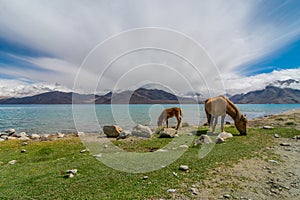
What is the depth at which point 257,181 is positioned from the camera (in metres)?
6.70

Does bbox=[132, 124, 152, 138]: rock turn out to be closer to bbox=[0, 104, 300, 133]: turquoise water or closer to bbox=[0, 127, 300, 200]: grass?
bbox=[0, 104, 300, 133]: turquoise water

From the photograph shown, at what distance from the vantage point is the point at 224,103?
1662 centimetres

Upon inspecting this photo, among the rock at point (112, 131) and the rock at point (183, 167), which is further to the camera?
the rock at point (112, 131)

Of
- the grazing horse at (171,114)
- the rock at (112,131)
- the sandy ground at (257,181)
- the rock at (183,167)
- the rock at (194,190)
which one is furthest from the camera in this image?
the rock at (112,131)

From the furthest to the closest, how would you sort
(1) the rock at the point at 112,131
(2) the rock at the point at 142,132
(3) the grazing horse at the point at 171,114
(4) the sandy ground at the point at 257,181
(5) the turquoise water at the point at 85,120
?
(5) the turquoise water at the point at 85,120
(1) the rock at the point at 112,131
(3) the grazing horse at the point at 171,114
(2) the rock at the point at 142,132
(4) the sandy ground at the point at 257,181

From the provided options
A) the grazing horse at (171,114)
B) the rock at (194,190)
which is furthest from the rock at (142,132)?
the rock at (194,190)

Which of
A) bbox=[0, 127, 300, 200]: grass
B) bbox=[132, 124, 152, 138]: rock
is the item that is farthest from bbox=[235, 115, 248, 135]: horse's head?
bbox=[132, 124, 152, 138]: rock

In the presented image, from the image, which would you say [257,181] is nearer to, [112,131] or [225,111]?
[225,111]

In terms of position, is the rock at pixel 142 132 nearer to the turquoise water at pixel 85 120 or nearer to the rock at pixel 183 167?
the turquoise water at pixel 85 120

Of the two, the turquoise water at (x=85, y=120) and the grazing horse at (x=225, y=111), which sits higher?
the grazing horse at (x=225, y=111)

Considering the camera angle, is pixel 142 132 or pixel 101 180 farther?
pixel 142 132

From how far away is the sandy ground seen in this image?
579cm

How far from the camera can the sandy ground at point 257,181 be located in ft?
19.0

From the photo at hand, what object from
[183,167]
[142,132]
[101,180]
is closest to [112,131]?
[142,132]
